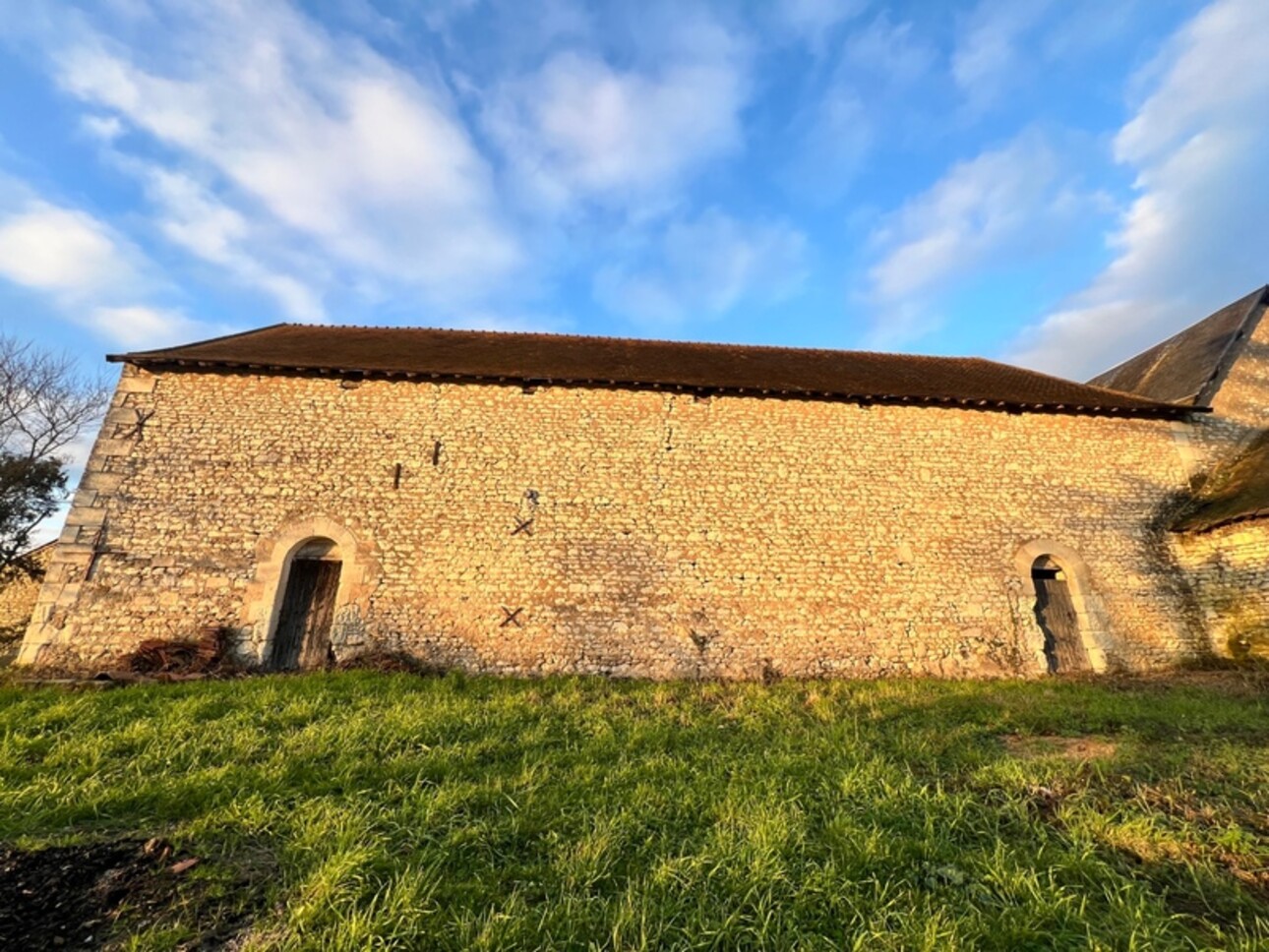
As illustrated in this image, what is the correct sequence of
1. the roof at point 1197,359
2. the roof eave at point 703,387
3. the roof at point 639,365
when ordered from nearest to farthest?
1. the roof eave at point 703,387
2. the roof at point 639,365
3. the roof at point 1197,359

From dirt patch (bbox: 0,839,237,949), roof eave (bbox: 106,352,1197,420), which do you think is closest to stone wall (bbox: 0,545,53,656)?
roof eave (bbox: 106,352,1197,420)

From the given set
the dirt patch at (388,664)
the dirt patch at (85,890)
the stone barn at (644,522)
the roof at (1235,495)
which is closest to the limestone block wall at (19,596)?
the stone barn at (644,522)

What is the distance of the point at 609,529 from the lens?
996 cm

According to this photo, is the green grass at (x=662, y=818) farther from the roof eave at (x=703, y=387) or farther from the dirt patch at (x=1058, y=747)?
the roof eave at (x=703, y=387)

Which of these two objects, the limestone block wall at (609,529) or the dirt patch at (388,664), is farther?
the limestone block wall at (609,529)

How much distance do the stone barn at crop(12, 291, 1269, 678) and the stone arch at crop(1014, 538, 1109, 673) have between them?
0.16ft

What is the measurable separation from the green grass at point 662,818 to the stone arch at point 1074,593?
11.5 feet

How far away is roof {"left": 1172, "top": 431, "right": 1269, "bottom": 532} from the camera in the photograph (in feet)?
32.0

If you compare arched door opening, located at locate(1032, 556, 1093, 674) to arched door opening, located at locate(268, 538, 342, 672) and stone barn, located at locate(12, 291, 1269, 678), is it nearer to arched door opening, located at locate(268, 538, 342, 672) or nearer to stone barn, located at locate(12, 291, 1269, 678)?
stone barn, located at locate(12, 291, 1269, 678)

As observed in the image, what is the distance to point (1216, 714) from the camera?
22.1 ft

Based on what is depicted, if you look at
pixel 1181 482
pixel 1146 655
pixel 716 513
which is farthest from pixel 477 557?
pixel 1181 482

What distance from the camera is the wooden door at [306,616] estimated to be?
363 inches

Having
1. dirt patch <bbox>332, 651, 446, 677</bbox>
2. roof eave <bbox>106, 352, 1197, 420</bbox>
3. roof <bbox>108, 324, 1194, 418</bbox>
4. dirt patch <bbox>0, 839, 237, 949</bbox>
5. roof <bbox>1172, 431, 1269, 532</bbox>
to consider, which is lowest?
dirt patch <bbox>0, 839, 237, 949</bbox>

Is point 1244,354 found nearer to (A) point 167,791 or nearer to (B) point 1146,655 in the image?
(B) point 1146,655
